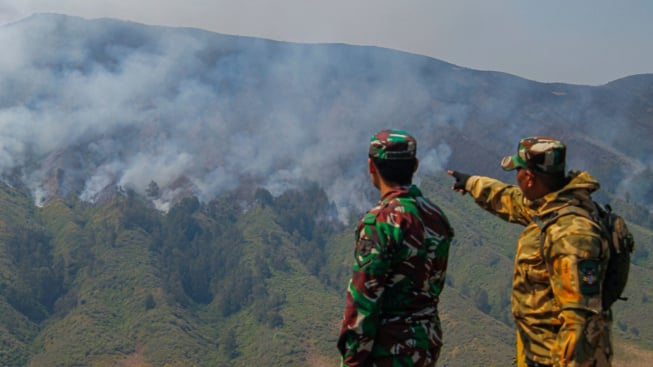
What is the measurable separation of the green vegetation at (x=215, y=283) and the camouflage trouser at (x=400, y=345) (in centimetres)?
7510

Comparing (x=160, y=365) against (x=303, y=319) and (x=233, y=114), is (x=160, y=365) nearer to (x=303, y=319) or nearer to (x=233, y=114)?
Result: (x=303, y=319)

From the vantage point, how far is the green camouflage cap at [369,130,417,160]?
17.3ft

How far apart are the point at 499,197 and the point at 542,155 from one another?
3.76 feet

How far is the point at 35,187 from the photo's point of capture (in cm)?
11838

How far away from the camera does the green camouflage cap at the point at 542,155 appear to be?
5.91 meters

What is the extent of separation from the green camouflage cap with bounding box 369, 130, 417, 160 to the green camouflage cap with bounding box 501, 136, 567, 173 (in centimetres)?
110

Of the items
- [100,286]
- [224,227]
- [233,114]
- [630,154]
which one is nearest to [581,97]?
[630,154]

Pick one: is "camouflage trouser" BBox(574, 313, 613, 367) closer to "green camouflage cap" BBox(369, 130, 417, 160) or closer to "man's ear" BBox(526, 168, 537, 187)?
"man's ear" BBox(526, 168, 537, 187)

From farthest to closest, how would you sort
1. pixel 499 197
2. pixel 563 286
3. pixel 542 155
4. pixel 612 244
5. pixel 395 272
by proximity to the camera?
pixel 499 197, pixel 542 155, pixel 612 244, pixel 563 286, pixel 395 272

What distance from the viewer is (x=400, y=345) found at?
5133 mm

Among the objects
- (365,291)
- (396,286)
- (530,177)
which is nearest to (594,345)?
(530,177)

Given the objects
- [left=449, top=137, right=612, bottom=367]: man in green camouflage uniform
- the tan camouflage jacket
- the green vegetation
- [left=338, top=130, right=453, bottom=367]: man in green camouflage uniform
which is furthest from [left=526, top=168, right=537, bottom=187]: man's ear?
the green vegetation

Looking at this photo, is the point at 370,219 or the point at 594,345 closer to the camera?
the point at 370,219

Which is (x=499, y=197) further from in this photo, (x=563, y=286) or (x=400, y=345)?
(x=400, y=345)
